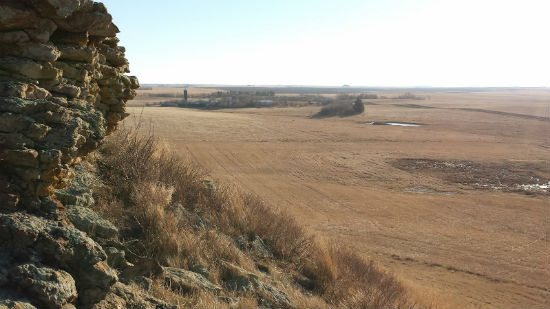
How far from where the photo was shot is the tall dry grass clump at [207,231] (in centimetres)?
582

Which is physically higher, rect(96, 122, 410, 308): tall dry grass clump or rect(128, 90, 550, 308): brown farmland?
rect(96, 122, 410, 308): tall dry grass clump

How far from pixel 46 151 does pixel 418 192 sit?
19.4 m

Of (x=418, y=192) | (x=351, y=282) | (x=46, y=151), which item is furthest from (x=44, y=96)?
(x=418, y=192)

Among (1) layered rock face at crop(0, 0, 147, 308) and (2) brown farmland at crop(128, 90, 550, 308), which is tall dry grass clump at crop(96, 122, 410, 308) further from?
(2) brown farmland at crop(128, 90, 550, 308)

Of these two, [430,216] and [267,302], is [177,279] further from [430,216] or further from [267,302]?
[430,216]

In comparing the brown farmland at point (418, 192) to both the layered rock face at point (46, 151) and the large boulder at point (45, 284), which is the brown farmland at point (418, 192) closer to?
the layered rock face at point (46, 151)

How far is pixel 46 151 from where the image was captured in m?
4.20

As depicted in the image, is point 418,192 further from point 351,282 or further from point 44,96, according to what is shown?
point 44,96

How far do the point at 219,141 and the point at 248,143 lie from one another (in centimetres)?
227

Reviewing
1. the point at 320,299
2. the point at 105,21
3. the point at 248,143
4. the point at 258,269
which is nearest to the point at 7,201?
the point at 105,21

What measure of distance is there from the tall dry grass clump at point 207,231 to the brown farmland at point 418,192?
2.03m

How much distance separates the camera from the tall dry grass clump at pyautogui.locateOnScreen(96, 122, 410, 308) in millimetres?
5816

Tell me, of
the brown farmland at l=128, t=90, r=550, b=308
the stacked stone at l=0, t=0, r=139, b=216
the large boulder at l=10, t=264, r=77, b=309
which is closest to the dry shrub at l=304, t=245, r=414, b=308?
the brown farmland at l=128, t=90, r=550, b=308

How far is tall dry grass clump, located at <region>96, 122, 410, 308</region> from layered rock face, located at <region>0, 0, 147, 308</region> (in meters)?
0.91
